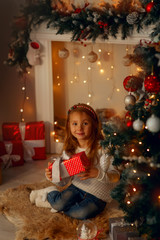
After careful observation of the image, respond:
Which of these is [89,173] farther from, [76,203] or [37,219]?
[37,219]

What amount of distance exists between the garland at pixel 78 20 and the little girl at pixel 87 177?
120cm

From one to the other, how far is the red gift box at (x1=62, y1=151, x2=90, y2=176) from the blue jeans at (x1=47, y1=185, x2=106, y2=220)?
26 centimetres

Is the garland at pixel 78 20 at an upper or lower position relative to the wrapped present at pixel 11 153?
upper

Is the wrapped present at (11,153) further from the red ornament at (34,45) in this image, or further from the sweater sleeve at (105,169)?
the sweater sleeve at (105,169)

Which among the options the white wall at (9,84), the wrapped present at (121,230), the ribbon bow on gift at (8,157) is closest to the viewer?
the wrapped present at (121,230)

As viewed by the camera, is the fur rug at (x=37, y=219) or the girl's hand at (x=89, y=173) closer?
the fur rug at (x=37, y=219)

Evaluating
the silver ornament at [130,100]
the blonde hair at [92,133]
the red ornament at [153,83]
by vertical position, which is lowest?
the blonde hair at [92,133]

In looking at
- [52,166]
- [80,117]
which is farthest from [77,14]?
[52,166]

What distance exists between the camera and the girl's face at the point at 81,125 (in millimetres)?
2104

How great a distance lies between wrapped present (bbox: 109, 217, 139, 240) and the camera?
175cm

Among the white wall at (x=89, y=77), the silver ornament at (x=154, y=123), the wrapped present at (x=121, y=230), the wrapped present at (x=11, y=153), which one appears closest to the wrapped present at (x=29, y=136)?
the wrapped present at (x=11, y=153)

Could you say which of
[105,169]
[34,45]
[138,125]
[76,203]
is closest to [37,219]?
[76,203]

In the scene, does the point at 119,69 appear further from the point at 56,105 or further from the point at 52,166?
the point at 52,166

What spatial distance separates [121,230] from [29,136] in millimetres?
1884
